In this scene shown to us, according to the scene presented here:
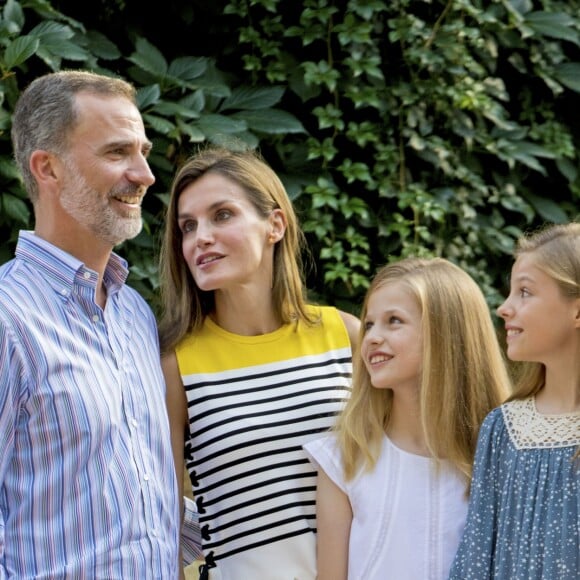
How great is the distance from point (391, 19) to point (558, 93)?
83 cm

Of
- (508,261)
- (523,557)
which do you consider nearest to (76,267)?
(523,557)

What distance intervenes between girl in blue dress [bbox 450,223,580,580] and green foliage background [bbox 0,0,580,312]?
138 centimetres

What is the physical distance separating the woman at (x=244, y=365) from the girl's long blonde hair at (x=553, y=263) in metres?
0.48

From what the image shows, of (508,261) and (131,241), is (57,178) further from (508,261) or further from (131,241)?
(508,261)

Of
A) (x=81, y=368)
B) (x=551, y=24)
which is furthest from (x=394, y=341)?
(x=551, y=24)

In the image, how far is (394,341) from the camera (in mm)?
2619

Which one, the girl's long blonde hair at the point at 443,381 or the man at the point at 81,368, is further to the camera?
the girl's long blonde hair at the point at 443,381

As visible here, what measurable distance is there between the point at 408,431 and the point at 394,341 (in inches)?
8.8

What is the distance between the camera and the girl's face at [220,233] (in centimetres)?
268

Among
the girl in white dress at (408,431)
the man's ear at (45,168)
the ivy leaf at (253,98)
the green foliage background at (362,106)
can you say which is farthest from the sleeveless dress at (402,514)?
the ivy leaf at (253,98)

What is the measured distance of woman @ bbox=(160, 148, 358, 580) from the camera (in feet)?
8.56

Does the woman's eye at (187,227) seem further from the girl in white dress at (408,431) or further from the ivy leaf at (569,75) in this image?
the ivy leaf at (569,75)

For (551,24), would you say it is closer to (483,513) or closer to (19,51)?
(19,51)

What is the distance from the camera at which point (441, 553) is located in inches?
98.0
